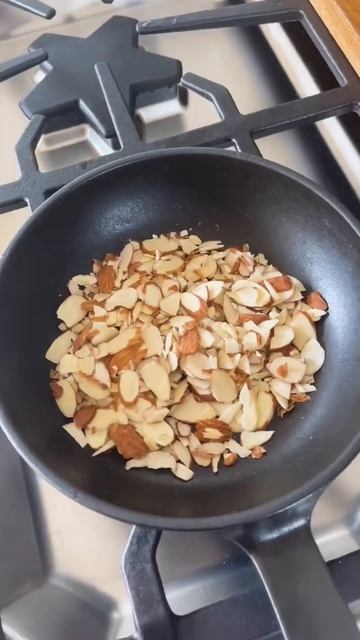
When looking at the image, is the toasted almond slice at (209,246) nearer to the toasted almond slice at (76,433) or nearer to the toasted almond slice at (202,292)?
the toasted almond slice at (202,292)

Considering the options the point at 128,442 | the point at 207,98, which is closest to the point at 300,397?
the point at 128,442

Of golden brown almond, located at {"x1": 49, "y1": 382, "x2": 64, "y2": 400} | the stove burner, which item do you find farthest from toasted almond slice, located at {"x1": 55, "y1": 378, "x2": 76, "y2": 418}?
the stove burner

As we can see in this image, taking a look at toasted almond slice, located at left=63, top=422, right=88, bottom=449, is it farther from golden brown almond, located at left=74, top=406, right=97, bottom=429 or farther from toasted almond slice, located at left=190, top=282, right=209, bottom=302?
toasted almond slice, located at left=190, top=282, right=209, bottom=302

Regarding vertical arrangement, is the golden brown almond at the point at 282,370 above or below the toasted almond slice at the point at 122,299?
below

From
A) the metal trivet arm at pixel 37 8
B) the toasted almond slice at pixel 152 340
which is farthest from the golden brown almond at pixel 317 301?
the metal trivet arm at pixel 37 8

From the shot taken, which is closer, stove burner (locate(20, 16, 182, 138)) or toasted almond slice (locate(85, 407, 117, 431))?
toasted almond slice (locate(85, 407, 117, 431))

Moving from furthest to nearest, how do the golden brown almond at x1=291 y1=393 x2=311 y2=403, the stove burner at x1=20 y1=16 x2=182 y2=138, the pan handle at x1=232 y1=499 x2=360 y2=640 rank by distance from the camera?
the stove burner at x1=20 y1=16 x2=182 y2=138
the golden brown almond at x1=291 y1=393 x2=311 y2=403
the pan handle at x1=232 y1=499 x2=360 y2=640

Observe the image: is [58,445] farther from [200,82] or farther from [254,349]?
[200,82]

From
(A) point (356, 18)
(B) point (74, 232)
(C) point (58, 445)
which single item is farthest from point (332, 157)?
(C) point (58, 445)
